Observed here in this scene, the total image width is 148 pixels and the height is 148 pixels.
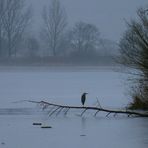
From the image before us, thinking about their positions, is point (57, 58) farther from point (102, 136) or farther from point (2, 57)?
point (102, 136)

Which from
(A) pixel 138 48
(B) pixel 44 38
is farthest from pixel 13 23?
(A) pixel 138 48

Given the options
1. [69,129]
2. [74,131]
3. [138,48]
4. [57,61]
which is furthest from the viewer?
[57,61]

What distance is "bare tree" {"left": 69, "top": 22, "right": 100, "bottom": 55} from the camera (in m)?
84.7

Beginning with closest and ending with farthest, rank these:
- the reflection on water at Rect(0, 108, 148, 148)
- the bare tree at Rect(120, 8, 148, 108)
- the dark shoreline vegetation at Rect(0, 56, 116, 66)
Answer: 1. the reflection on water at Rect(0, 108, 148, 148)
2. the bare tree at Rect(120, 8, 148, 108)
3. the dark shoreline vegetation at Rect(0, 56, 116, 66)

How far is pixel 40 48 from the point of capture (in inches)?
3625

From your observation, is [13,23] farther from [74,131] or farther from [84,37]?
[74,131]

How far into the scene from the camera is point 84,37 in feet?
284

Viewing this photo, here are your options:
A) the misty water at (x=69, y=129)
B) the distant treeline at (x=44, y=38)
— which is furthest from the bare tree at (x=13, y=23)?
the misty water at (x=69, y=129)

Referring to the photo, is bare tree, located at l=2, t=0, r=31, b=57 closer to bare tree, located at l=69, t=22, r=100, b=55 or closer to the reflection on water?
bare tree, located at l=69, t=22, r=100, b=55

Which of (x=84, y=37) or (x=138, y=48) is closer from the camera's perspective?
(x=138, y=48)

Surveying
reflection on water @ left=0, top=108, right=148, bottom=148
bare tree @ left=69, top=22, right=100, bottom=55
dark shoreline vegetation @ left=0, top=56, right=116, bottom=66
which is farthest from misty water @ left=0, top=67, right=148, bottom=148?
bare tree @ left=69, top=22, right=100, bottom=55

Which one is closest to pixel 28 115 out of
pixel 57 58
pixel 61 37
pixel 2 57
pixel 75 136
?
pixel 75 136

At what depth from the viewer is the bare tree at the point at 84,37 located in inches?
3334

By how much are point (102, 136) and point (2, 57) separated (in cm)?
6893
